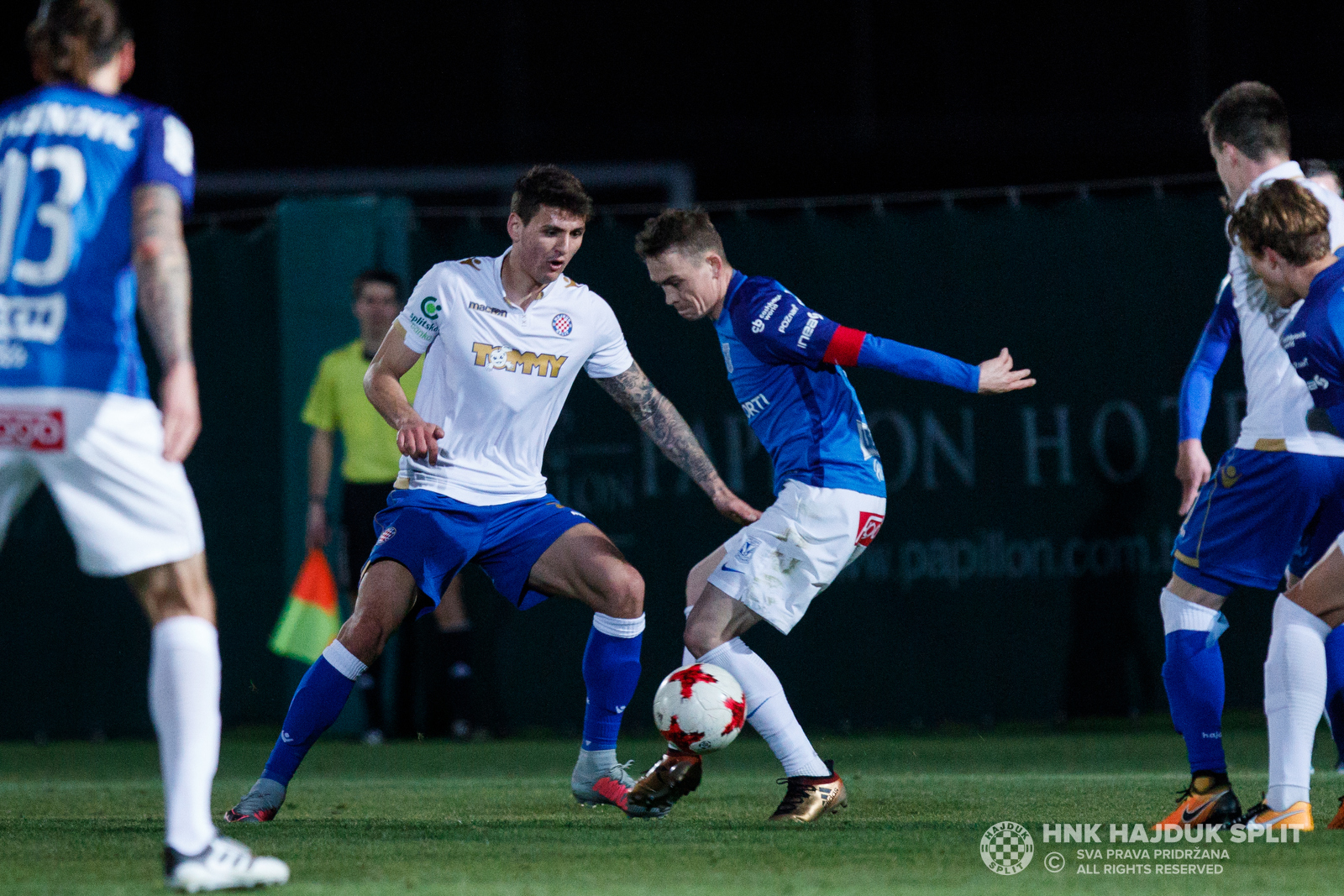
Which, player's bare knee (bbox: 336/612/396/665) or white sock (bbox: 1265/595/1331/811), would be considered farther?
player's bare knee (bbox: 336/612/396/665)

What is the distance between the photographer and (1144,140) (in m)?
13.7

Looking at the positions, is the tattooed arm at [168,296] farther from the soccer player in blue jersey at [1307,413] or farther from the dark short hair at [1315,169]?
the dark short hair at [1315,169]

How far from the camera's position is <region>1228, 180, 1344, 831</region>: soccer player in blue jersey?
455cm

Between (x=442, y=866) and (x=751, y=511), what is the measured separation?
6.61 feet

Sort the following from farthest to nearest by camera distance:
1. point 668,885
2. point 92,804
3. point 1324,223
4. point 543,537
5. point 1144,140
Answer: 1. point 1144,140
2. point 92,804
3. point 543,537
4. point 1324,223
5. point 668,885

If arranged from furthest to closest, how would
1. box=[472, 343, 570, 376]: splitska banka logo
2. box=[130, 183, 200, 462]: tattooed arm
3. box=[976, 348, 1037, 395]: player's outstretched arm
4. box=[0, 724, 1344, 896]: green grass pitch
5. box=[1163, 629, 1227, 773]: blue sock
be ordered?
box=[472, 343, 570, 376]: splitska banka logo, box=[976, 348, 1037, 395]: player's outstretched arm, box=[1163, 629, 1227, 773]: blue sock, box=[0, 724, 1344, 896]: green grass pitch, box=[130, 183, 200, 462]: tattooed arm

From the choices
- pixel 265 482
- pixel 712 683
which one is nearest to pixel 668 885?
pixel 712 683

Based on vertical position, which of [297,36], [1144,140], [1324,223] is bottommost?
[1324,223]

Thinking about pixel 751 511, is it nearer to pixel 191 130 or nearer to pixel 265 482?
pixel 265 482

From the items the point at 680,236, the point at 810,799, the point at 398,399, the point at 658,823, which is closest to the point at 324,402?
the point at 398,399

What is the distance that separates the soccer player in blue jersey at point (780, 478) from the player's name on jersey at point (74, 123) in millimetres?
2193

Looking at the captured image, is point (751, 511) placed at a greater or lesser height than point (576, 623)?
greater

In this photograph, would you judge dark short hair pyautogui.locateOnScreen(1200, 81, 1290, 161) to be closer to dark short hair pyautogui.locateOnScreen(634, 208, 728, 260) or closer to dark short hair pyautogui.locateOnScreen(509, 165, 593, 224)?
dark short hair pyautogui.locateOnScreen(634, 208, 728, 260)

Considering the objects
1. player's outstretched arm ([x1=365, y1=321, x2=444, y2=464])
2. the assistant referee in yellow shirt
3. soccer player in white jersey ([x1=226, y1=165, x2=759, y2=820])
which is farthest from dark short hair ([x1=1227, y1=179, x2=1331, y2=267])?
the assistant referee in yellow shirt
